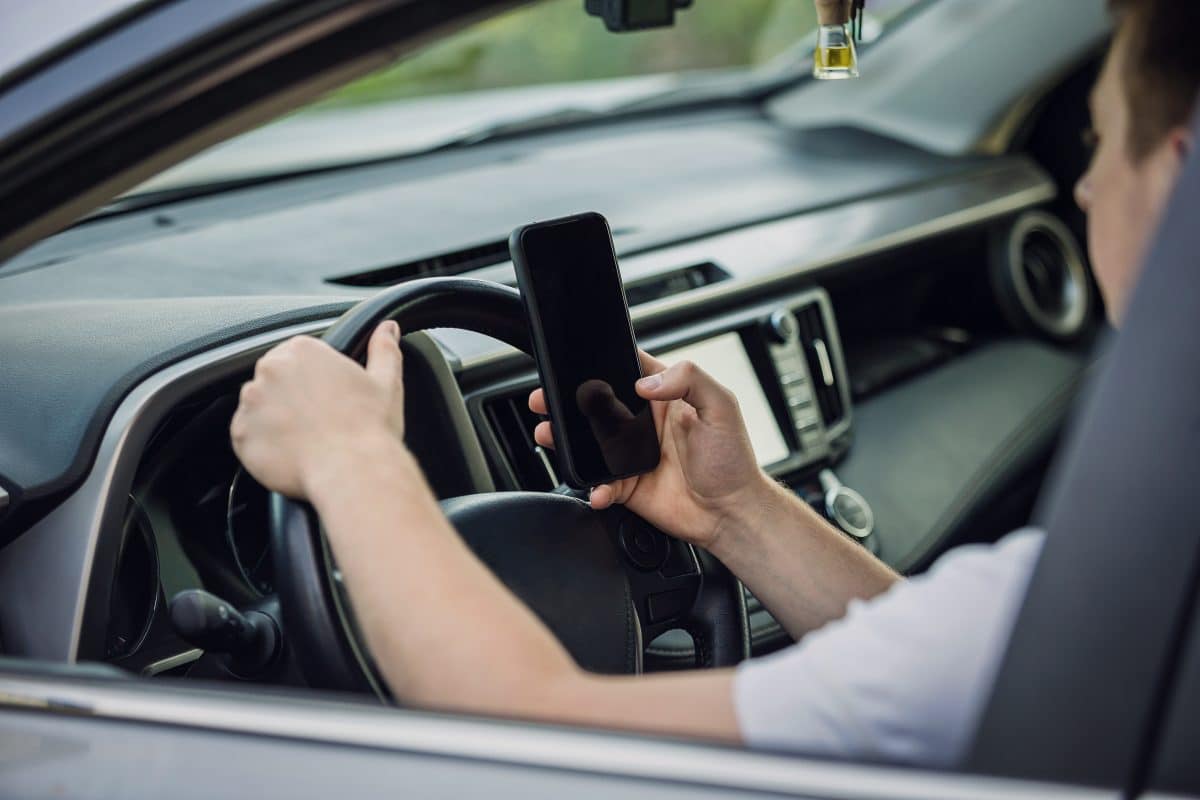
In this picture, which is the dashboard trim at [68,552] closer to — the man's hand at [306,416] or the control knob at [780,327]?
the man's hand at [306,416]

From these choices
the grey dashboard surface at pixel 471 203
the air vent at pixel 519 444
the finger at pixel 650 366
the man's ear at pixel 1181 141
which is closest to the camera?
the man's ear at pixel 1181 141

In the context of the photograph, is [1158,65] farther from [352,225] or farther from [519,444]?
[352,225]

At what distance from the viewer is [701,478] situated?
1.62 metres

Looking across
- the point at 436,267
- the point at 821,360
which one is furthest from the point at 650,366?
the point at 821,360

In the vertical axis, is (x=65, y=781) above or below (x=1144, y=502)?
below

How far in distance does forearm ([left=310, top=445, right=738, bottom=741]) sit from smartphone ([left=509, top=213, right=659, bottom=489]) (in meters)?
0.34

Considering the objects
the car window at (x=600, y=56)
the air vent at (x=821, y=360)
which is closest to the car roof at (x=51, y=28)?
the air vent at (x=821, y=360)

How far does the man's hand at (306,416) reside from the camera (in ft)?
4.00

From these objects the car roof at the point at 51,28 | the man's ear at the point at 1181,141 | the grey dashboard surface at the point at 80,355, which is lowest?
the grey dashboard surface at the point at 80,355

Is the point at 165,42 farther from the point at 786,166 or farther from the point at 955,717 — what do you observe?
the point at 786,166

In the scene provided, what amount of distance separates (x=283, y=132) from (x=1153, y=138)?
8.60 ft

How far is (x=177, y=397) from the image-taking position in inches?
63.3

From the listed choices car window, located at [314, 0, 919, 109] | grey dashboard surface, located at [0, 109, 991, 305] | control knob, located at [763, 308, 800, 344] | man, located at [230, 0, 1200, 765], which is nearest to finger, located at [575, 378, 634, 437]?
man, located at [230, 0, 1200, 765]

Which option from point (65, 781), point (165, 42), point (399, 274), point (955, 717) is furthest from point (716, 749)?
point (399, 274)
